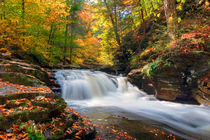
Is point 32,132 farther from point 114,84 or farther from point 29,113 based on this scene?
point 114,84

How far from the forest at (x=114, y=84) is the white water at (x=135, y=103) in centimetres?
3

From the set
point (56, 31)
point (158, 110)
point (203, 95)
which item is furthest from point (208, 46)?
point (56, 31)

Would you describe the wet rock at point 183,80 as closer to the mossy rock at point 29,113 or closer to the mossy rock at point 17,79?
the mossy rock at point 29,113

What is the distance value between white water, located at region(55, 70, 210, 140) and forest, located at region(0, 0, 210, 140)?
33 millimetres

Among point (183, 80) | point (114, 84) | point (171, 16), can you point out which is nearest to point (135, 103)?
point (183, 80)

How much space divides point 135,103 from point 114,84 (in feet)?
9.98

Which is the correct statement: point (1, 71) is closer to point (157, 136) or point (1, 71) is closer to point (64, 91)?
point (64, 91)

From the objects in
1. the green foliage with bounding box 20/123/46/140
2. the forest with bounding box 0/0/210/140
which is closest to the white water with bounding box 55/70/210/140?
the forest with bounding box 0/0/210/140

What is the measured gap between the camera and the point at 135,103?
6672 millimetres

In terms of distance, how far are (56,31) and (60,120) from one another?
35.2 ft

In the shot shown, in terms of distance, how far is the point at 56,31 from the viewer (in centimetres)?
1159

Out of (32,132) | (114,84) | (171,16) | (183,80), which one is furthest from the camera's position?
(114,84)

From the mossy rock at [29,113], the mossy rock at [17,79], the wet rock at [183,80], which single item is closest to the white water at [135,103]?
the wet rock at [183,80]

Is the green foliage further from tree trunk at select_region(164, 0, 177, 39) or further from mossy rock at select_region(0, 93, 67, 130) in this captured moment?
tree trunk at select_region(164, 0, 177, 39)
